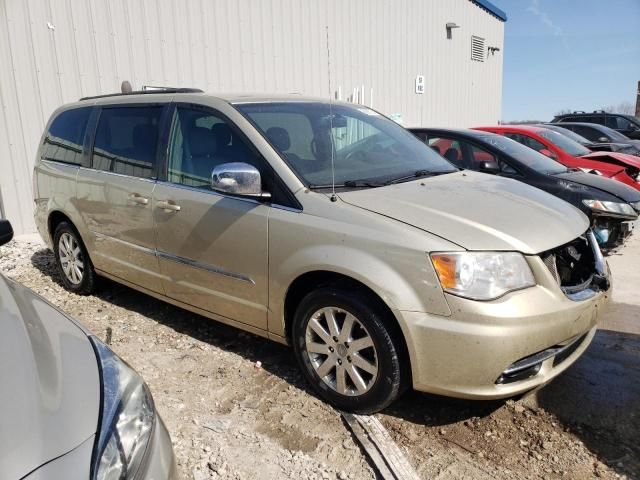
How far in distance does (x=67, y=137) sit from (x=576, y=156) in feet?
21.9

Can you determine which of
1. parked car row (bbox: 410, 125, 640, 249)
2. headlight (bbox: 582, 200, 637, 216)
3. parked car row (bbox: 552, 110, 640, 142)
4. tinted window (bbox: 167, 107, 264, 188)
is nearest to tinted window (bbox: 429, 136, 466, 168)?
parked car row (bbox: 410, 125, 640, 249)

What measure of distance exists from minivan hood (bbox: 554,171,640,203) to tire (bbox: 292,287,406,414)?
3961 millimetres

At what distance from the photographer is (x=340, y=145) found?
3.52 meters

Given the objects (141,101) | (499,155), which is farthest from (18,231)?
(499,155)

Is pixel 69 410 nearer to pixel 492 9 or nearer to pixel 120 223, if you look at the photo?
pixel 120 223

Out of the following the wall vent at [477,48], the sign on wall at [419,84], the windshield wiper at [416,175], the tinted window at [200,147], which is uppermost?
the wall vent at [477,48]

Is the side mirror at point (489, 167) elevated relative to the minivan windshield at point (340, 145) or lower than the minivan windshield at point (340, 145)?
lower

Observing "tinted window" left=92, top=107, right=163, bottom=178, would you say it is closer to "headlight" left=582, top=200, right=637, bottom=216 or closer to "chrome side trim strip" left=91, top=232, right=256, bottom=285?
"chrome side trim strip" left=91, top=232, right=256, bottom=285

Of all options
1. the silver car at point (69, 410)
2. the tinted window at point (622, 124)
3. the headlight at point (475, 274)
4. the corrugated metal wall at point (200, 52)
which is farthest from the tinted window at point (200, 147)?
the tinted window at point (622, 124)

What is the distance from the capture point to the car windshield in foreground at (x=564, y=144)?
788 centimetres

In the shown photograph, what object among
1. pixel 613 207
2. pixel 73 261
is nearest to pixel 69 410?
pixel 73 261

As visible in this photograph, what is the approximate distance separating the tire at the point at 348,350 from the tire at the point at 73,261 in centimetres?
255

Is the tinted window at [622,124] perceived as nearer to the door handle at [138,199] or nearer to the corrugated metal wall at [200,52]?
the corrugated metal wall at [200,52]

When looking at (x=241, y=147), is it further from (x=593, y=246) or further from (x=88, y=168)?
(x=593, y=246)
